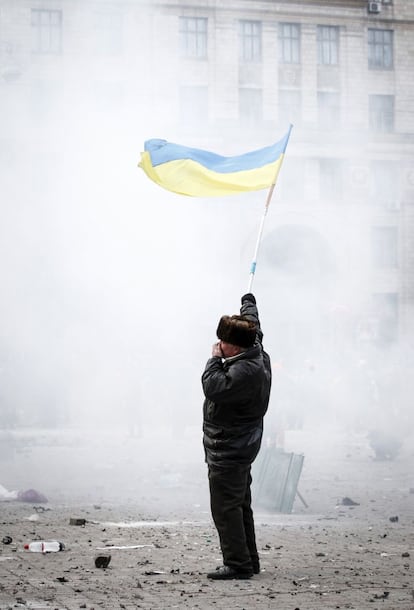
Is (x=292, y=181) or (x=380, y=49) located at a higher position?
(x=380, y=49)

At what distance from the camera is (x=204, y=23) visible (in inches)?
900

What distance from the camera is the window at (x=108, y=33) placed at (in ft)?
53.0

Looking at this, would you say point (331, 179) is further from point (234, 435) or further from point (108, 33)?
point (234, 435)

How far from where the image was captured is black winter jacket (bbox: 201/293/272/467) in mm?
4910

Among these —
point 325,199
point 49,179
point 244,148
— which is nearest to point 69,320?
point 49,179

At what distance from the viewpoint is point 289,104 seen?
85.5 feet

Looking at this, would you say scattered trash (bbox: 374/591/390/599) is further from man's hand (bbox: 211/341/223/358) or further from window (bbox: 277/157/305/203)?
window (bbox: 277/157/305/203)

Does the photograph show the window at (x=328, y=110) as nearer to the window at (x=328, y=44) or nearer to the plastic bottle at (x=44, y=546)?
the window at (x=328, y=44)

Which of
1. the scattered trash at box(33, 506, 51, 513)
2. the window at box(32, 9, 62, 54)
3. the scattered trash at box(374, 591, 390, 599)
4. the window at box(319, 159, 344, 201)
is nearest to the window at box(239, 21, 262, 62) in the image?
the window at box(319, 159, 344, 201)

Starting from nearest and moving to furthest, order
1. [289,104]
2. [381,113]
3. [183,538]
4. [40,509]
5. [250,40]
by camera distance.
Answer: [183,538] < [40,509] < [250,40] < [381,113] < [289,104]

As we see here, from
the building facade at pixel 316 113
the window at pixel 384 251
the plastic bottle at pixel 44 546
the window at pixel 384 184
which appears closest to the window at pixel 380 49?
the building facade at pixel 316 113

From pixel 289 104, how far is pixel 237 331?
21.6 meters

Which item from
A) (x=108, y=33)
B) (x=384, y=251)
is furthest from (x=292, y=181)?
(x=108, y=33)

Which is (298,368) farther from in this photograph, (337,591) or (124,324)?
(337,591)
